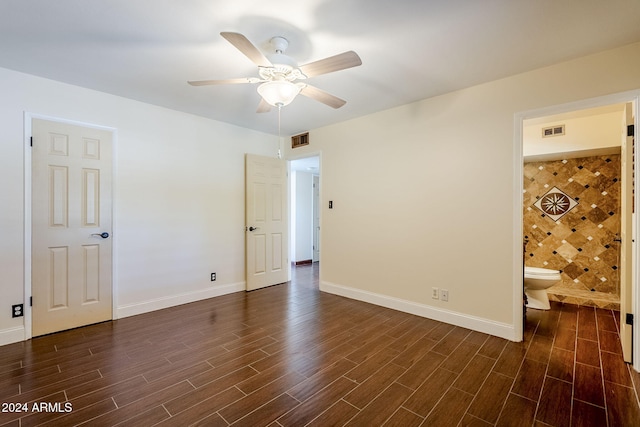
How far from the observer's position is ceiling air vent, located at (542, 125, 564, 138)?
367 centimetres

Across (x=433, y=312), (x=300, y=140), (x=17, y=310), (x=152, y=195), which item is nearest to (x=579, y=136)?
(x=433, y=312)

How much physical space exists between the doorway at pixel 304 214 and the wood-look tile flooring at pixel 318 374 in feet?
12.0

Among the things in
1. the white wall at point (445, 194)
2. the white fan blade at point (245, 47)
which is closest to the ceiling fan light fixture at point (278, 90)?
the white fan blade at point (245, 47)

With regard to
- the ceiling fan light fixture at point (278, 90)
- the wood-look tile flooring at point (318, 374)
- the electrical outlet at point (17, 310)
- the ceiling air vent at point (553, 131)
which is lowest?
the wood-look tile flooring at point (318, 374)

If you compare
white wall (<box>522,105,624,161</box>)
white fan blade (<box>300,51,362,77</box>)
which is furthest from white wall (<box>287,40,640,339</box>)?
white fan blade (<box>300,51,362,77</box>)

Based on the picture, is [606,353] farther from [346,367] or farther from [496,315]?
[346,367]

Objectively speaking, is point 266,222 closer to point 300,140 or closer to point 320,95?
point 300,140

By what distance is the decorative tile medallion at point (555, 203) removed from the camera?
397cm

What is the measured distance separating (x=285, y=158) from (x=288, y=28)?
9.89 feet

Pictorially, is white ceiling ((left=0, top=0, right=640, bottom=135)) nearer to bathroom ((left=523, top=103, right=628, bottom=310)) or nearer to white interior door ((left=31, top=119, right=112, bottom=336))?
white interior door ((left=31, top=119, right=112, bottom=336))

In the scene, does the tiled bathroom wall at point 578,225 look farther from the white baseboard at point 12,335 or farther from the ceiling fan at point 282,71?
the white baseboard at point 12,335

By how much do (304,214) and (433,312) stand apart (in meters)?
4.33

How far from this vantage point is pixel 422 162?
330 centimetres

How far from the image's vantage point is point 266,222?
4.61 metres
